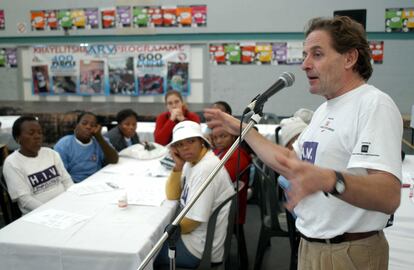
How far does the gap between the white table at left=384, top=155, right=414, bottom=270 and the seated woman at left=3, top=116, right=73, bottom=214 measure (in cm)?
231

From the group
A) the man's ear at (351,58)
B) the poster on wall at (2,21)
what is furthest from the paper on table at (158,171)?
the poster on wall at (2,21)

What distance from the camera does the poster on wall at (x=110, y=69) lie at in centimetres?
807

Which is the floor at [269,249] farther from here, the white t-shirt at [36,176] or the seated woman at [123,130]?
the seated woman at [123,130]

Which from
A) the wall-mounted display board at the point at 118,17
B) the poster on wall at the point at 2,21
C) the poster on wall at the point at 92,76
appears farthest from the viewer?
the poster on wall at the point at 2,21

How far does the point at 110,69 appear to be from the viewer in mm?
8312

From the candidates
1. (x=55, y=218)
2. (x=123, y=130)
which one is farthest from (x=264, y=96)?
(x=123, y=130)

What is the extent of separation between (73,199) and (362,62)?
2034mm

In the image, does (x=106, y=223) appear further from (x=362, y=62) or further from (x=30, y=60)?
(x=30, y=60)

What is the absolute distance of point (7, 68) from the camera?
8727 mm

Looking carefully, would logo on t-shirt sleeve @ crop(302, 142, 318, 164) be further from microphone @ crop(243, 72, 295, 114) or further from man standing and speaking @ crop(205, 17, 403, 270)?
microphone @ crop(243, 72, 295, 114)

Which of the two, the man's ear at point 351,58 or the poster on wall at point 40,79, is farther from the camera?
the poster on wall at point 40,79

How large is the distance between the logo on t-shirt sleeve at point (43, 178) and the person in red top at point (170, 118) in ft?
4.85

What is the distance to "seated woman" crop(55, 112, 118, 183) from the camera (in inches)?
139

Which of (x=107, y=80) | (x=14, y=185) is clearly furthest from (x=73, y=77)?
(x=14, y=185)
